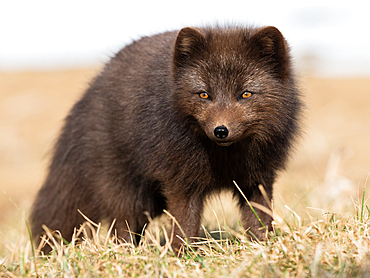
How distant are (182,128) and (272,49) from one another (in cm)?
109

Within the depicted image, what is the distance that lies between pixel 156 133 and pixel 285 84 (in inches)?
51.2

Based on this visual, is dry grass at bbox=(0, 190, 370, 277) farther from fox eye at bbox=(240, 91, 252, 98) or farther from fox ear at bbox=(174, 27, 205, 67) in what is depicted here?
fox ear at bbox=(174, 27, 205, 67)

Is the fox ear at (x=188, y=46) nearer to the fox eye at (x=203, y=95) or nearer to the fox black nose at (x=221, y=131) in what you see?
the fox eye at (x=203, y=95)

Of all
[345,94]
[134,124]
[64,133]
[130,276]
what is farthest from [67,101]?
[130,276]

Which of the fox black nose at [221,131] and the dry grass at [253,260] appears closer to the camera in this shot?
the dry grass at [253,260]

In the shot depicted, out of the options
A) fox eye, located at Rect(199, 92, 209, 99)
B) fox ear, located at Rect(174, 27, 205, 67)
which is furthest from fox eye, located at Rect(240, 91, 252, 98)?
fox ear, located at Rect(174, 27, 205, 67)

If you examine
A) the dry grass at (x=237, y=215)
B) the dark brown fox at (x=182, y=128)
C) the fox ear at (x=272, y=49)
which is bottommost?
the dry grass at (x=237, y=215)

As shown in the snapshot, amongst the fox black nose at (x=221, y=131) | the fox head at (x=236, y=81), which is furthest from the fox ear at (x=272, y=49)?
the fox black nose at (x=221, y=131)

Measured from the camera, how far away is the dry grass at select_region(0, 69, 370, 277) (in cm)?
299

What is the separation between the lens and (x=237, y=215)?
20.5ft

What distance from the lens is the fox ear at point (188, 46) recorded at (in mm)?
3898

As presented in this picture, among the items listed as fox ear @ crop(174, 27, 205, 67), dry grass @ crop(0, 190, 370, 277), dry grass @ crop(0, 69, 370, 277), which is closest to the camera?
dry grass @ crop(0, 190, 370, 277)

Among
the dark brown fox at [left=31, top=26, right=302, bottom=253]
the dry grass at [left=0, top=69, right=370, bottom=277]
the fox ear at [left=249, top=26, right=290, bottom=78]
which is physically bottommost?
the dry grass at [left=0, top=69, right=370, bottom=277]

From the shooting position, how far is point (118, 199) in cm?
489
